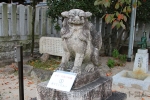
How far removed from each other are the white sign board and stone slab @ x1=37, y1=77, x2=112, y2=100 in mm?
50

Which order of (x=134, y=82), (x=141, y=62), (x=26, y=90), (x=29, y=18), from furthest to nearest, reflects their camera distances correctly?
(x=29, y=18) < (x=141, y=62) < (x=134, y=82) < (x=26, y=90)

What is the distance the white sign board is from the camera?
2.02 meters

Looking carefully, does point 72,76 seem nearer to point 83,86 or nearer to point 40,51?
A: point 83,86

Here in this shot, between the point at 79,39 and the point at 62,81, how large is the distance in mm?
510

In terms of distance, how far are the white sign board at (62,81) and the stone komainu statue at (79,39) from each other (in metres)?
0.14

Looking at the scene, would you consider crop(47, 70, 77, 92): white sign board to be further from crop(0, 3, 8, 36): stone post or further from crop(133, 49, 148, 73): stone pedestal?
crop(0, 3, 8, 36): stone post

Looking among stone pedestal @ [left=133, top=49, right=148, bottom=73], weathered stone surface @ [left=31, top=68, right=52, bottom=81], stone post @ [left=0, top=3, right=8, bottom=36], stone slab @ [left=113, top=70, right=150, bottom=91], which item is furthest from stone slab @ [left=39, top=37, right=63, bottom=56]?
stone pedestal @ [left=133, top=49, right=148, bottom=73]

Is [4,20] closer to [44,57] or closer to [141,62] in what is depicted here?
[44,57]

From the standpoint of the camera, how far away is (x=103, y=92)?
7.88 feet

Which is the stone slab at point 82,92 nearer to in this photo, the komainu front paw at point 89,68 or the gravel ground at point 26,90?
the komainu front paw at point 89,68

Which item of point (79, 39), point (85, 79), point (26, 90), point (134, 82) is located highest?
point (79, 39)

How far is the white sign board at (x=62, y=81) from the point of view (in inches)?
79.4

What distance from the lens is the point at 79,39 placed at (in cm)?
216

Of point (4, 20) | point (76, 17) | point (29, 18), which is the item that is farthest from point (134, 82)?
point (4, 20)
